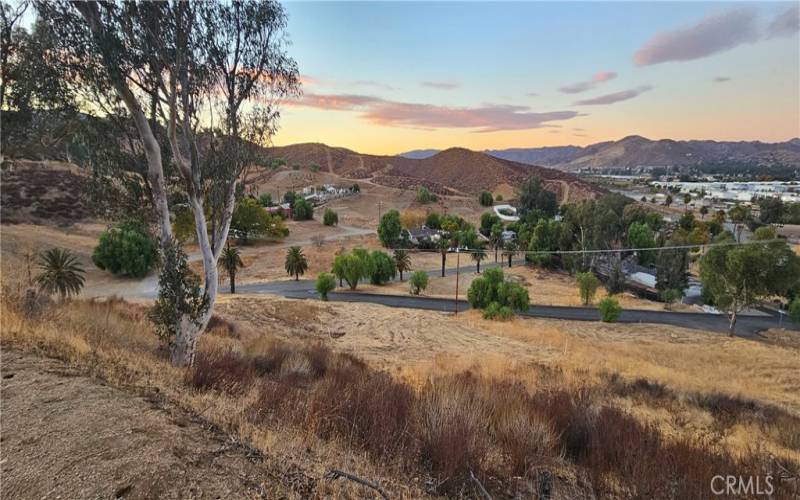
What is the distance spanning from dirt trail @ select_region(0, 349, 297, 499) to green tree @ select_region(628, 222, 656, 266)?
75600 mm

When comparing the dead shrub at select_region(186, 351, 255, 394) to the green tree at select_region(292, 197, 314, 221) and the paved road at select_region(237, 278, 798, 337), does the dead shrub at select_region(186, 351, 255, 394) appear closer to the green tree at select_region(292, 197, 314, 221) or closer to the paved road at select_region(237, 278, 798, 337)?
the paved road at select_region(237, 278, 798, 337)

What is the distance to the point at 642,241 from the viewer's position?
67.2 m

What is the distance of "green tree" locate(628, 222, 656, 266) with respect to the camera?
67.1 meters

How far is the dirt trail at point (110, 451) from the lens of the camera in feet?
12.6

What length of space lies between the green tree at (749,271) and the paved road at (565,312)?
13.7 feet

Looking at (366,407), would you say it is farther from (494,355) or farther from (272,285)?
(272,285)

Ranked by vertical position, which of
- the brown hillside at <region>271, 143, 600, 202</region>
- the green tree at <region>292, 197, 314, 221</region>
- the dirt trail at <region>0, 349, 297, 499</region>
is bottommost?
the green tree at <region>292, 197, 314, 221</region>

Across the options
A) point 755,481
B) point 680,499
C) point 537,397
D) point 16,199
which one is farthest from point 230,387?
point 16,199

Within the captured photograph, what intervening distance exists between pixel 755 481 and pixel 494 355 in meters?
13.2

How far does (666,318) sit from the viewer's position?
3669 centimetres

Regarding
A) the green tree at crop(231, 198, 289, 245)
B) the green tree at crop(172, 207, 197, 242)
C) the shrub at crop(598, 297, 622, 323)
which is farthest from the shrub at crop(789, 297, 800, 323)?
the green tree at crop(231, 198, 289, 245)

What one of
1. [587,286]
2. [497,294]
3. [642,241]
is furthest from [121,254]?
[642,241]

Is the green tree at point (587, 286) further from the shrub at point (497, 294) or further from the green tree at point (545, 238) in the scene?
the green tree at point (545, 238)

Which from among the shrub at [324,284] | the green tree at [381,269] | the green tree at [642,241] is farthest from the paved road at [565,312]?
the green tree at [642,241]
